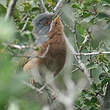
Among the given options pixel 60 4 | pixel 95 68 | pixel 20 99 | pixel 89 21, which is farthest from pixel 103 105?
pixel 20 99

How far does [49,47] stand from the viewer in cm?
443

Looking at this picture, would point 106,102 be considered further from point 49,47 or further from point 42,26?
point 42,26

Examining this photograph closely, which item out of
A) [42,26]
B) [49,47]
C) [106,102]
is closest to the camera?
[106,102]

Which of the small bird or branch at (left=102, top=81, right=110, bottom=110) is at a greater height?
the small bird

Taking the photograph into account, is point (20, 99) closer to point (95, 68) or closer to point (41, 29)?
point (95, 68)

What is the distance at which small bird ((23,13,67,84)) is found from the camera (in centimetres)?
420

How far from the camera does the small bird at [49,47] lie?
13.8ft

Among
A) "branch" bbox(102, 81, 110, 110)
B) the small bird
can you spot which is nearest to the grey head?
the small bird

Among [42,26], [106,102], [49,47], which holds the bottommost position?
[106,102]

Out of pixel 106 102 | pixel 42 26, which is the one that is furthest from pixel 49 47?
pixel 106 102

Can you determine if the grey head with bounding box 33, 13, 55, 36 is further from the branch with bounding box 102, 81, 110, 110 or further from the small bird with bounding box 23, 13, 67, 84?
the branch with bounding box 102, 81, 110, 110

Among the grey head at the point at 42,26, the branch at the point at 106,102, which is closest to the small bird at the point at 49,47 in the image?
the grey head at the point at 42,26

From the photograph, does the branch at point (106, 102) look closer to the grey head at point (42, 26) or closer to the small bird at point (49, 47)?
the small bird at point (49, 47)

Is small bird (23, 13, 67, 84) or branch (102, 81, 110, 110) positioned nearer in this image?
branch (102, 81, 110, 110)
